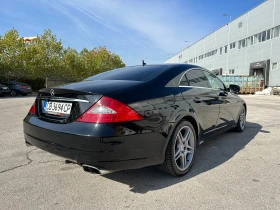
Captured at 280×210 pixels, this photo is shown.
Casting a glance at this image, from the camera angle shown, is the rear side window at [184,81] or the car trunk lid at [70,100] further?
the rear side window at [184,81]

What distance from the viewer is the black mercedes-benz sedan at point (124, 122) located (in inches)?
89.5

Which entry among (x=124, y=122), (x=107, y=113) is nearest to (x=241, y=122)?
(x=124, y=122)

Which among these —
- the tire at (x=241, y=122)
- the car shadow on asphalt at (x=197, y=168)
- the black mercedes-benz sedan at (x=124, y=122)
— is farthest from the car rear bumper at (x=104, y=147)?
the tire at (x=241, y=122)

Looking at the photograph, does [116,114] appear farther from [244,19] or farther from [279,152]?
[244,19]

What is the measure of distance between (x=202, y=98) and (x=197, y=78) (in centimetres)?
36

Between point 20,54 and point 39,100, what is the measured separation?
25.5 m

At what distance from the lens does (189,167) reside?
3104 mm

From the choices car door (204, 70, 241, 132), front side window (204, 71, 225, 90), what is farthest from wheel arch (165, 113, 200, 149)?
front side window (204, 71, 225, 90)

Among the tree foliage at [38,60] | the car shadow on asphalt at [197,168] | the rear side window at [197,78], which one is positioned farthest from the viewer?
the tree foliage at [38,60]

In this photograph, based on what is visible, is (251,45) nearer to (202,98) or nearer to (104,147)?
(202,98)

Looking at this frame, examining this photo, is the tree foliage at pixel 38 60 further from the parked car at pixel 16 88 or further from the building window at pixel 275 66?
the building window at pixel 275 66

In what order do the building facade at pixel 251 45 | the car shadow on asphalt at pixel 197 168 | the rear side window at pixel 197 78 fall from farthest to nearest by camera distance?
the building facade at pixel 251 45 → the rear side window at pixel 197 78 → the car shadow on asphalt at pixel 197 168

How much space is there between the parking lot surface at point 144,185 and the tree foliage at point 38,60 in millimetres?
23970

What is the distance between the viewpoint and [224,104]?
14.1 feet
